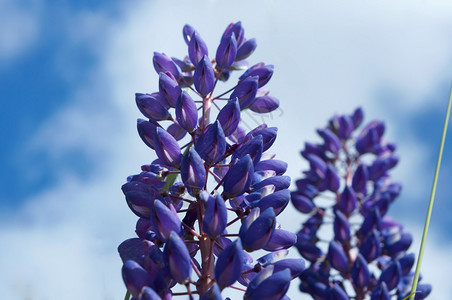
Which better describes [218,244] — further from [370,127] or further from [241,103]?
[370,127]

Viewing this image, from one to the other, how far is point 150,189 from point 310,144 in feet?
15.2

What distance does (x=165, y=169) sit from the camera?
212 cm

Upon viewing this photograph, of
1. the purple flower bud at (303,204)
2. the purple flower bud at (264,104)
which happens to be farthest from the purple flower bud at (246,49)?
A: the purple flower bud at (303,204)

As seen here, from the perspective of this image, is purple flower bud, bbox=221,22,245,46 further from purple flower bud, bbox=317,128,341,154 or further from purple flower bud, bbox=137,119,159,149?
purple flower bud, bbox=317,128,341,154

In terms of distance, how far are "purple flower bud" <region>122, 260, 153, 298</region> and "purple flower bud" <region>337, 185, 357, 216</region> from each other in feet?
12.7

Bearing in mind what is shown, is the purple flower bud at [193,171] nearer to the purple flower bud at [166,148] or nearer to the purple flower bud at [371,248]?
the purple flower bud at [166,148]

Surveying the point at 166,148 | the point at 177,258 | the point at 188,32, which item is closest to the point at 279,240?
the point at 177,258

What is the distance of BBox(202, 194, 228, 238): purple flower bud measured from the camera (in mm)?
1790

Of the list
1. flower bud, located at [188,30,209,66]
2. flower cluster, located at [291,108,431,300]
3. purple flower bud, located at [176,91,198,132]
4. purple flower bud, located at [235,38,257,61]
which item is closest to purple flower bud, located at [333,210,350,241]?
flower cluster, located at [291,108,431,300]

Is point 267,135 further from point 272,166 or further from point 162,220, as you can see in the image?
point 162,220

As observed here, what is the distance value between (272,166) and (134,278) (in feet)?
2.52

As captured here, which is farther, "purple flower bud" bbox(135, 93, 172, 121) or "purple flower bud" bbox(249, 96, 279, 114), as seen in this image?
"purple flower bud" bbox(249, 96, 279, 114)

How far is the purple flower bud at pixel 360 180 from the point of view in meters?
5.57

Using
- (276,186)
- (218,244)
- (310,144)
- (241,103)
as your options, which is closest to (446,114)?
(276,186)
